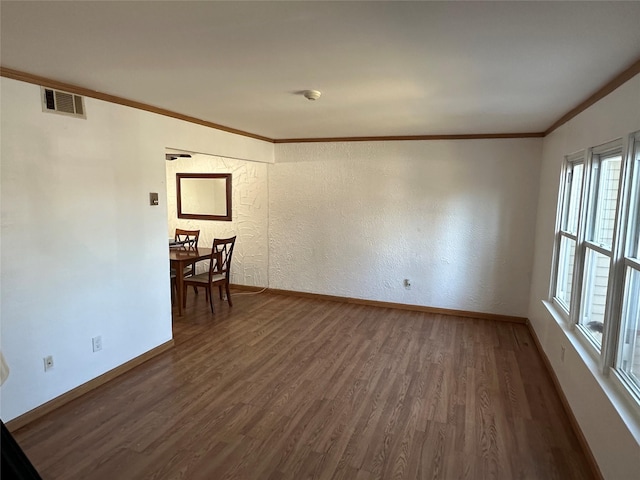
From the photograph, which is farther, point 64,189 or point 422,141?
point 422,141

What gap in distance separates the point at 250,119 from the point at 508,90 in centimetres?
237

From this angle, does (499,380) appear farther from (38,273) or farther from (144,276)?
(38,273)

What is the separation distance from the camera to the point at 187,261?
4914mm

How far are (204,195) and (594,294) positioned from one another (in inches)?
209

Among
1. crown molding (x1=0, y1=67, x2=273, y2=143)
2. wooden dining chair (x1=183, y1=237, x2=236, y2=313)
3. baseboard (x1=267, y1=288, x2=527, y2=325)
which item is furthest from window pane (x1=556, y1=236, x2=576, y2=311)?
wooden dining chair (x1=183, y1=237, x2=236, y2=313)

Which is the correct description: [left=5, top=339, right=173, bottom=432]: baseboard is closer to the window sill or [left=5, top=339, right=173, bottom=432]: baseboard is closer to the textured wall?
the textured wall

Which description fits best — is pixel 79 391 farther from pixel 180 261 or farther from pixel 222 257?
pixel 222 257

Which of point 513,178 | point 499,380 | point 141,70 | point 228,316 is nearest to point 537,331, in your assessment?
point 499,380

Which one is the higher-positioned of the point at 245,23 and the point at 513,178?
the point at 245,23

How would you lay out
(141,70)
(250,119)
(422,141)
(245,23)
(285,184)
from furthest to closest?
(285,184) → (422,141) → (250,119) → (141,70) → (245,23)

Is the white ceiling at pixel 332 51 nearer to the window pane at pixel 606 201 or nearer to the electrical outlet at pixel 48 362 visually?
the window pane at pixel 606 201

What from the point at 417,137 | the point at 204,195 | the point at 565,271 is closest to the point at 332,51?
the point at 565,271

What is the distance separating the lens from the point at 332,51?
1960 mm

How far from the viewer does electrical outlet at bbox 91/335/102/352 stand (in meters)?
3.07
